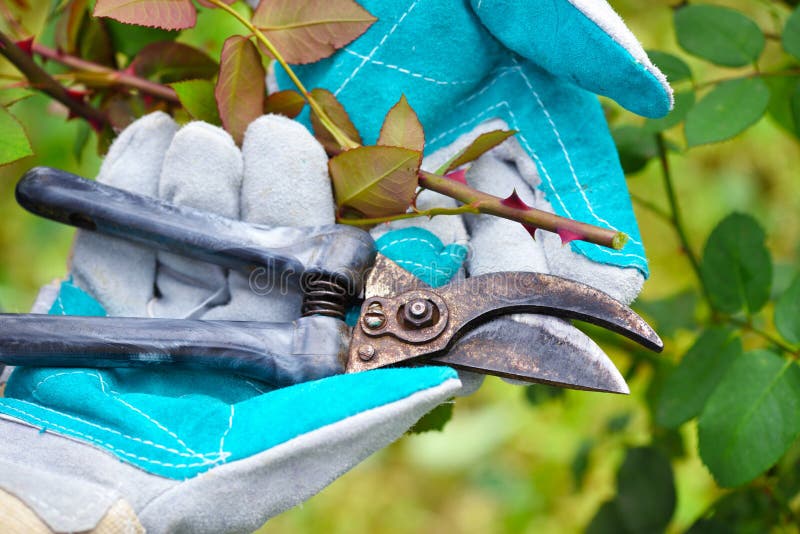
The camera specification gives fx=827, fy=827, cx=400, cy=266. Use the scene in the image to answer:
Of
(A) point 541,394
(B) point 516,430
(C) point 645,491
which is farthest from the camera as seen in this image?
(B) point 516,430

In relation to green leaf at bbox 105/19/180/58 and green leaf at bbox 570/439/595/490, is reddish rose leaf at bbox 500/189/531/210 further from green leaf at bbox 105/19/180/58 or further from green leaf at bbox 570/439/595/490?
green leaf at bbox 570/439/595/490

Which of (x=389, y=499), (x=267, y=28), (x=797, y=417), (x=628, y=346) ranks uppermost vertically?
(x=267, y=28)

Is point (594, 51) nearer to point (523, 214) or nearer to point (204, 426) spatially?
point (523, 214)

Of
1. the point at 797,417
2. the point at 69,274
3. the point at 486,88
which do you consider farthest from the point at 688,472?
the point at 69,274

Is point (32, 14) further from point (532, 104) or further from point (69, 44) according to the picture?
point (532, 104)

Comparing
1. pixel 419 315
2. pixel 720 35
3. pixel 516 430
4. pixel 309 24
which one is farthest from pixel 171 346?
pixel 516 430

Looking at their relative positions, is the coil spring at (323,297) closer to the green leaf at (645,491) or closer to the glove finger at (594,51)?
the glove finger at (594,51)

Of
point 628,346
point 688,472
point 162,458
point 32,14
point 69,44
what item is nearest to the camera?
point 162,458

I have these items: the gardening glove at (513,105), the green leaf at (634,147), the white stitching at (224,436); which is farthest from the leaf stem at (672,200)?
the white stitching at (224,436)
